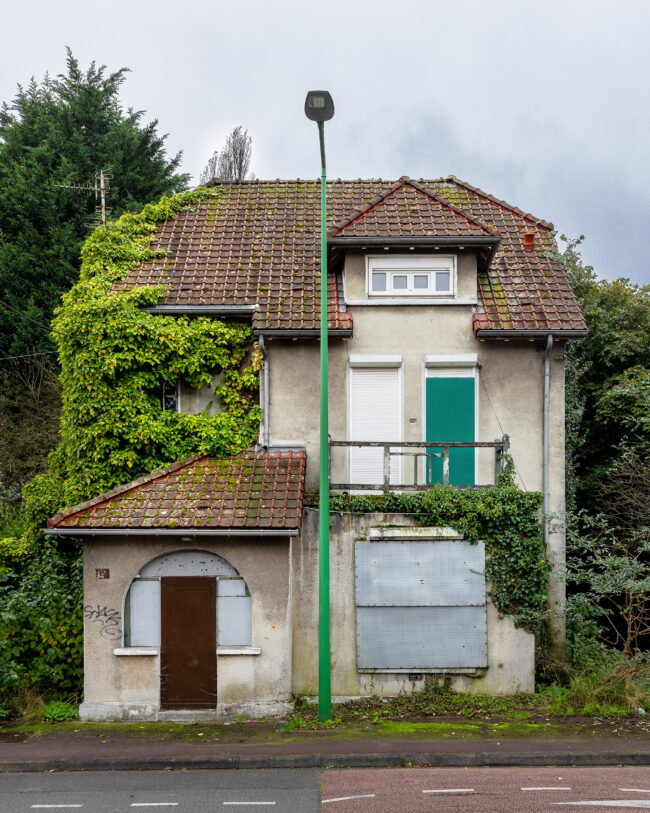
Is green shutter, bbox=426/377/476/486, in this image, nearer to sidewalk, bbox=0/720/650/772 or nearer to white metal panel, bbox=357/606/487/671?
white metal panel, bbox=357/606/487/671

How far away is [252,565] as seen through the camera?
11820 mm

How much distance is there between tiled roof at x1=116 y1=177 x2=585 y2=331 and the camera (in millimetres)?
13680

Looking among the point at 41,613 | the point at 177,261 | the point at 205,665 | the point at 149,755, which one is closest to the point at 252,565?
the point at 205,665

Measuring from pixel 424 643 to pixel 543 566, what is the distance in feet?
8.08

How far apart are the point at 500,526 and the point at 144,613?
20.6ft

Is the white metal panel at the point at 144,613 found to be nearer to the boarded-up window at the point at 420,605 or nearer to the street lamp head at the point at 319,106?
the boarded-up window at the point at 420,605

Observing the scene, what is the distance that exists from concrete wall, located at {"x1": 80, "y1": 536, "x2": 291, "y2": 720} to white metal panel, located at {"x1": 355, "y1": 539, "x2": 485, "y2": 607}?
4.98 feet

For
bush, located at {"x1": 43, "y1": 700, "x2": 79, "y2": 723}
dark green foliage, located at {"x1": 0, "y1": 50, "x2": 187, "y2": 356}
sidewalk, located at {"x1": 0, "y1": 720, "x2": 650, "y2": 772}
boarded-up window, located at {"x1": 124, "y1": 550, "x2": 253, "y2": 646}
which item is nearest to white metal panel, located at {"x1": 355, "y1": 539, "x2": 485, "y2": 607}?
boarded-up window, located at {"x1": 124, "y1": 550, "x2": 253, "y2": 646}

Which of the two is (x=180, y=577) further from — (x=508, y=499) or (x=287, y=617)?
(x=508, y=499)

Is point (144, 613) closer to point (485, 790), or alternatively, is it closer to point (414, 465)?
point (414, 465)

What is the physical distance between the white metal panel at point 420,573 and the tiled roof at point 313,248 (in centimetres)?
410

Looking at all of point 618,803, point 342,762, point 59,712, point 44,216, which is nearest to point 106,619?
point 59,712

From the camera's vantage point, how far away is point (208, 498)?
12047 millimetres

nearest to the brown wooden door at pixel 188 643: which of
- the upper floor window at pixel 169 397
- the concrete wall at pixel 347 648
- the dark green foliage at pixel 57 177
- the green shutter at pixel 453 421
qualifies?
the concrete wall at pixel 347 648
